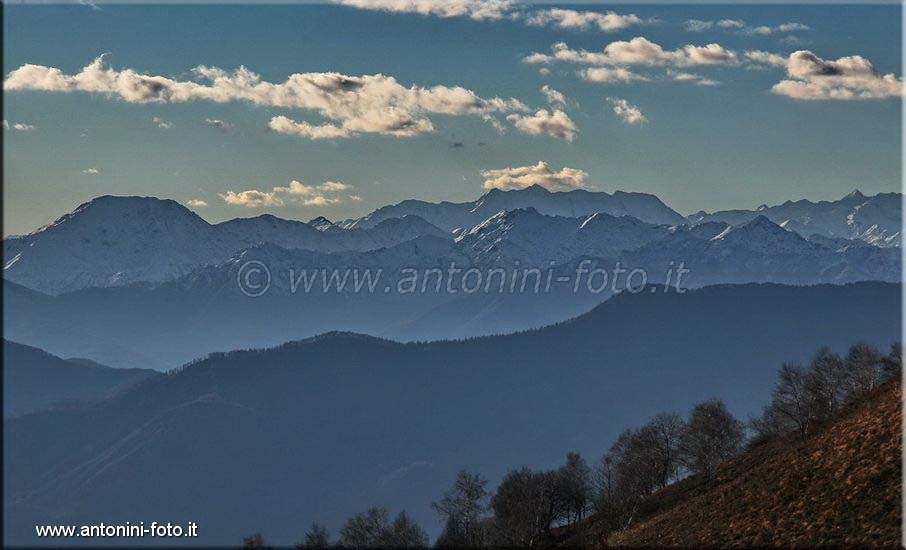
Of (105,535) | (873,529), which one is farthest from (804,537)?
(105,535)

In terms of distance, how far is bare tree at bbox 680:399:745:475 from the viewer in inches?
4906

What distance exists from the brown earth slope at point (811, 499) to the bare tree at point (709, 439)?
25.2 metres

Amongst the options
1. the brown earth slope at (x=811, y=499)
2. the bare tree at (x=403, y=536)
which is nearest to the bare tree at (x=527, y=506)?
the bare tree at (x=403, y=536)

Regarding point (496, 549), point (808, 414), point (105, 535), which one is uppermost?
point (808, 414)

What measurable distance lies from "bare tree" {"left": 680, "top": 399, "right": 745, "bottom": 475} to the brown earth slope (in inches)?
990

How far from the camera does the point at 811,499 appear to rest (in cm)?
7156

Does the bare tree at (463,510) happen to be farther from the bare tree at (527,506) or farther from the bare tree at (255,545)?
the bare tree at (255,545)

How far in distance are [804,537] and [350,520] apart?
62.3 m

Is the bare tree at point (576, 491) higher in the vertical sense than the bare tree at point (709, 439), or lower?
lower

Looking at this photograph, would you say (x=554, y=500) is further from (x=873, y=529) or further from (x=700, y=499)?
(x=873, y=529)

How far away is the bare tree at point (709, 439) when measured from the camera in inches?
4906

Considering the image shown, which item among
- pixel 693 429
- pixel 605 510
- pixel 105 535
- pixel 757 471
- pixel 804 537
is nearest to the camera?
pixel 105 535

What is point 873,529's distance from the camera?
61500 millimetres

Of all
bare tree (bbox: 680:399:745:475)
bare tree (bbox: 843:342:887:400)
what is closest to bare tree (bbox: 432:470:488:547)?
bare tree (bbox: 680:399:745:475)
